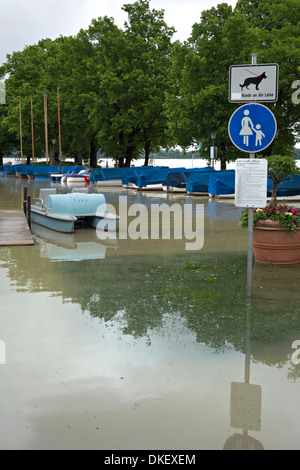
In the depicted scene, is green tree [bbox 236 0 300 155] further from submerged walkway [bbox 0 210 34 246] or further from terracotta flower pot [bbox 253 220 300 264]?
terracotta flower pot [bbox 253 220 300 264]

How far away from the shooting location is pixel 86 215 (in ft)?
50.1

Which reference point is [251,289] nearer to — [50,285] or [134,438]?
[50,285]

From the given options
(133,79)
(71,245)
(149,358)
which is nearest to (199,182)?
(71,245)

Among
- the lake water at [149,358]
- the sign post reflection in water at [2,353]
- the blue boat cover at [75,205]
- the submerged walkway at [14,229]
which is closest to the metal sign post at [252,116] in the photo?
the lake water at [149,358]

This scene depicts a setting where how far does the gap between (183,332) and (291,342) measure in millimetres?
1199

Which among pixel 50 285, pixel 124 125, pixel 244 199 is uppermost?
Result: pixel 124 125

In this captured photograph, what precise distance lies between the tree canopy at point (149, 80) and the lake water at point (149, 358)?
30138 mm

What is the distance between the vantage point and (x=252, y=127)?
283 inches

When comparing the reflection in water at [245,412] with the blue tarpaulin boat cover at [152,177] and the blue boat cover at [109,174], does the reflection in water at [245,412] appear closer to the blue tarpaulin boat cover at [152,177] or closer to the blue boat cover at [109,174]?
the blue tarpaulin boat cover at [152,177]

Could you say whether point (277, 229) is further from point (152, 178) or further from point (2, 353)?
point (152, 178)

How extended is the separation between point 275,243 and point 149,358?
504 centimetres

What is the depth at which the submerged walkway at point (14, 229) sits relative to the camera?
12614 millimetres

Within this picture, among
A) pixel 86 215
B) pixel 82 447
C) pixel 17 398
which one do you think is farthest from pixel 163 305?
pixel 86 215

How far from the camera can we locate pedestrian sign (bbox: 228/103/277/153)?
714 centimetres
